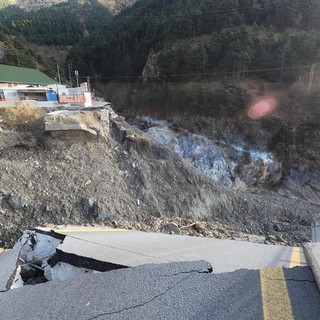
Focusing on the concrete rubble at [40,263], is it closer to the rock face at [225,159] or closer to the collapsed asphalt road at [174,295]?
the collapsed asphalt road at [174,295]

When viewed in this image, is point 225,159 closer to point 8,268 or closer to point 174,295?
point 8,268

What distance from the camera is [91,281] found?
2467mm

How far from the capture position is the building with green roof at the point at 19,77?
87.5 ft

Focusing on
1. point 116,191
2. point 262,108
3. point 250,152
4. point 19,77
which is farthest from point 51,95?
point 262,108

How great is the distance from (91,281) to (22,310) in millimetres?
576

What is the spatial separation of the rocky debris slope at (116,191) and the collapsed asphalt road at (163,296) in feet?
22.5

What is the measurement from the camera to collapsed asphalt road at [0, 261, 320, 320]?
1864 millimetres

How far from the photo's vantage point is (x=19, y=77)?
28344 millimetres

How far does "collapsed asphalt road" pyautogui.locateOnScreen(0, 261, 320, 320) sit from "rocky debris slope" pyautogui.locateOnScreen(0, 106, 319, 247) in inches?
270

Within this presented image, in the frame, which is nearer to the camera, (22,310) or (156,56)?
(22,310)

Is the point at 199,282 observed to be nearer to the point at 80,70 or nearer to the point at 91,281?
the point at 91,281

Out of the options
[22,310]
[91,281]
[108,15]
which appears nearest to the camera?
[22,310]

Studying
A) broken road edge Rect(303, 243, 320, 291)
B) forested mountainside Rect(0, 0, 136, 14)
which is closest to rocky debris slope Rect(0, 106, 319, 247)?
broken road edge Rect(303, 243, 320, 291)

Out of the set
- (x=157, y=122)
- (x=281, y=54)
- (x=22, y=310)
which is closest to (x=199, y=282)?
(x=22, y=310)
